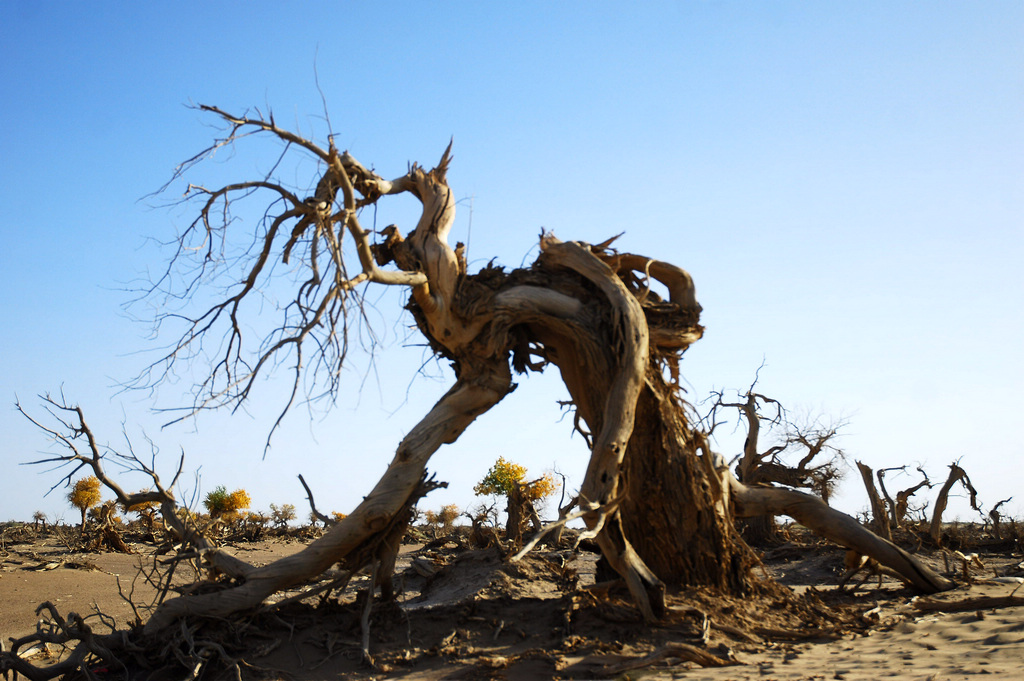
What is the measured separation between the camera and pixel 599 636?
5879 millimetres

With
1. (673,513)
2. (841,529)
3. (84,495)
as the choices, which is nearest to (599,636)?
(673,513)

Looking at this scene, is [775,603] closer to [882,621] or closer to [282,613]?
[882,621]

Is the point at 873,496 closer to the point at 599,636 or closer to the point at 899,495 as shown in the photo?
the point at 899,495

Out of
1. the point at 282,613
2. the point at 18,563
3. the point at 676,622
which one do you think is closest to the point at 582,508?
the point at 676,622

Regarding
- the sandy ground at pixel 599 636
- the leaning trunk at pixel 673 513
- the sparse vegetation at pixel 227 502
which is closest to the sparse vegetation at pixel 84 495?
the sparse vegetation at pixel 227 502

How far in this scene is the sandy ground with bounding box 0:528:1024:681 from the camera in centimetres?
508

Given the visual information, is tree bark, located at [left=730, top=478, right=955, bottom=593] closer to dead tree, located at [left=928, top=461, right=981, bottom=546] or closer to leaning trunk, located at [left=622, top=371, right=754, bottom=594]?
leaning trunk, located at [left=622, top=371, right=754, bottom=594]

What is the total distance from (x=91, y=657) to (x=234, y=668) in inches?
49.9

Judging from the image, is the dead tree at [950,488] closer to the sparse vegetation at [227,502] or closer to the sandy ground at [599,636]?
the sandy ground at [599,636]

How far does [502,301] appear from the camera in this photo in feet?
23.0

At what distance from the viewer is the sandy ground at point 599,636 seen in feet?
16.7

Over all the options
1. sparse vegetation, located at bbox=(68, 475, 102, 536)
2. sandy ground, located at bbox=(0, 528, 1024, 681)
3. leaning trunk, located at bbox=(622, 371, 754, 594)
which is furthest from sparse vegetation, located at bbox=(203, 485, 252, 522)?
leaning trunk, located at bbox=(622, 371, 754, 594)

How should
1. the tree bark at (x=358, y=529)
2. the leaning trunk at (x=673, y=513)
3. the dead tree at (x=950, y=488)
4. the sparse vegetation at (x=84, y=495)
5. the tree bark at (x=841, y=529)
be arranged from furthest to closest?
the sparse vegetation at (x=84, y=495), the dead tree at (x=950, y=488), the tree bark at (x=841, y=529), the leaning trunk at (x=673, y=513), the tree bark at (x=358, y=529)

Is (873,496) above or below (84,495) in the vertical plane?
below
